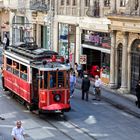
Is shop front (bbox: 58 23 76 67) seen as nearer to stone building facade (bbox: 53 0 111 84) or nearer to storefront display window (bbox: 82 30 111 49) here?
stone building facade (bbox: 53 0 111 84)

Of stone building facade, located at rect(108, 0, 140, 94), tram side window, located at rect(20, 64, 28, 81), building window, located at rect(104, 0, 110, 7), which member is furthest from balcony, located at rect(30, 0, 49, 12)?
tram side window, located at rect(20, 64, 28, 81)

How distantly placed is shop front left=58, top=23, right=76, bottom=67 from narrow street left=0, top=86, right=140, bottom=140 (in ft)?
41.4

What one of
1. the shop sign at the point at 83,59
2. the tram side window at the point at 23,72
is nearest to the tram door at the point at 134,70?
the shop sign at the point at 83,59

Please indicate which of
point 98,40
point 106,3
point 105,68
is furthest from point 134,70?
point 106,3

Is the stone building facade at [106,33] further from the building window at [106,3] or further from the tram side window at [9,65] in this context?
the tram side window at [9,65]

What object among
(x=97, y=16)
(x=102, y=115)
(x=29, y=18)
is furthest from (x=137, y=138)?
(x=29, y=18)

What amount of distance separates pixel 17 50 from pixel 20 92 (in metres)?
2.72

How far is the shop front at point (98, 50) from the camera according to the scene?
35562 millimetres

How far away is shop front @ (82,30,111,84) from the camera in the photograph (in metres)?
35.6

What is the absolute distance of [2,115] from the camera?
85.8ft

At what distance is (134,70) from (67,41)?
470 inches

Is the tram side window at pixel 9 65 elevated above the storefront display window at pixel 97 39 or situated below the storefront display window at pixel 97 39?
below

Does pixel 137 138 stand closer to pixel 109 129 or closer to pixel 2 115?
pixel 109 129

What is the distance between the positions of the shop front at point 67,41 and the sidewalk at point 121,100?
25.2 ft
